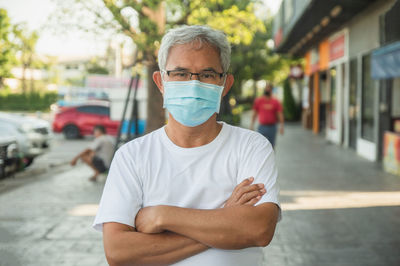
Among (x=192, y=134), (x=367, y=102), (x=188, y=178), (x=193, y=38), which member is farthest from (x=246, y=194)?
(x=367, y=102)

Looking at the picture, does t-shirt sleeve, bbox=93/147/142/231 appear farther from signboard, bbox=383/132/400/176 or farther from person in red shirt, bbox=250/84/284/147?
signboard, bbox=383/132/400/176

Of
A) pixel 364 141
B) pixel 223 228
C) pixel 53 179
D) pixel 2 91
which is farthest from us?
pixel 2 91

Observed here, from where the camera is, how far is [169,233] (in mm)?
2037

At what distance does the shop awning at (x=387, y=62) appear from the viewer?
875 cm

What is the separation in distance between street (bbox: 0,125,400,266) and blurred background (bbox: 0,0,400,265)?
19 mm

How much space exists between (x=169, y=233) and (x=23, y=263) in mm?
3133

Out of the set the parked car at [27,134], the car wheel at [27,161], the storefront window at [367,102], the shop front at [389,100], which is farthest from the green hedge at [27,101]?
the shop front at [389,100]

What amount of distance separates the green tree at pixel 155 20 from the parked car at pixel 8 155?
2.97 metres

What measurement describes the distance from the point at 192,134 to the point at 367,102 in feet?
37.8

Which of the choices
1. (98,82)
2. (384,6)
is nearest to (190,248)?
(384,6)

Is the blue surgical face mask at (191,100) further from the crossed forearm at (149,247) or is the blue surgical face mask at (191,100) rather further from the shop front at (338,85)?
the shop front at (338,85)

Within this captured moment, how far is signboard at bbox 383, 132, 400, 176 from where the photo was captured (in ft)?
31.1

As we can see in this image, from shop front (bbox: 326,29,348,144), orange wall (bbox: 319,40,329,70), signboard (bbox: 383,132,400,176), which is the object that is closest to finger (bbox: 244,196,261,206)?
signboard (bbox: 383,132,400,176)

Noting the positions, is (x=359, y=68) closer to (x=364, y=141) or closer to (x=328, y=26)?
(x=364, y=141)
